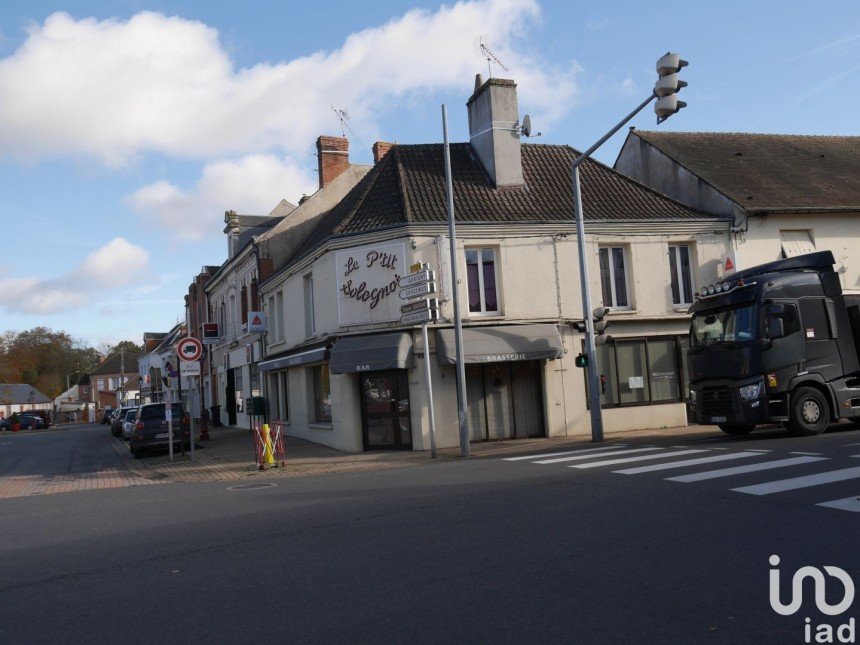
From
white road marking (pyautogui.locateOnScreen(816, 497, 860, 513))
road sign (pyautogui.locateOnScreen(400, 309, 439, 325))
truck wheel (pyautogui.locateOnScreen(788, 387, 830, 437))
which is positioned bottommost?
white road marking (pyautogui.locateOnScreen(816, 497, 860, 513))

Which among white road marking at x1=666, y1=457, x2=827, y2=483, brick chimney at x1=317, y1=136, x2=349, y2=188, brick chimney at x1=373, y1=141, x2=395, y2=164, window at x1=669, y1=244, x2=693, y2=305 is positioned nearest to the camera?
white road marking at x1=666, y1=457, x2=827, y2=483

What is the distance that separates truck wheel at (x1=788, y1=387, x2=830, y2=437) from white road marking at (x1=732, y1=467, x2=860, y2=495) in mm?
5101

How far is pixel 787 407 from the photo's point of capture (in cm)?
→ 1501

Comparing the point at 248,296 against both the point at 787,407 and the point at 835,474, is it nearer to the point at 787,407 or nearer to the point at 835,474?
the point at 787,407

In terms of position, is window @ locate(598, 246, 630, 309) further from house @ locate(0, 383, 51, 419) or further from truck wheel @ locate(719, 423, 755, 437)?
house @ locate(0, 383, 51, 419)

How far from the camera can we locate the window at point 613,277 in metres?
20.5

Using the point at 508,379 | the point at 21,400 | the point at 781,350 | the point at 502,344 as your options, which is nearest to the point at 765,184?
the point at 781,350

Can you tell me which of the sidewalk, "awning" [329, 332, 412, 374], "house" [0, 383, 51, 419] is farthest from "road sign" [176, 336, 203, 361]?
"house" [0, 383, 51, 419]

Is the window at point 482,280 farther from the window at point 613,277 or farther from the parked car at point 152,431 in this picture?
the parked car at point 152,431

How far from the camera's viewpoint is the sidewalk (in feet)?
51.0

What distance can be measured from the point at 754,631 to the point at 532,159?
63.2 feet

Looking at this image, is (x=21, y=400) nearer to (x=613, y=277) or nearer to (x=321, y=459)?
(x=321, y=459)

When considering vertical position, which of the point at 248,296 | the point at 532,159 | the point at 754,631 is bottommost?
the point at 754,631

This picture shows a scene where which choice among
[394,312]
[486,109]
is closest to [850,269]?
[486,109]
